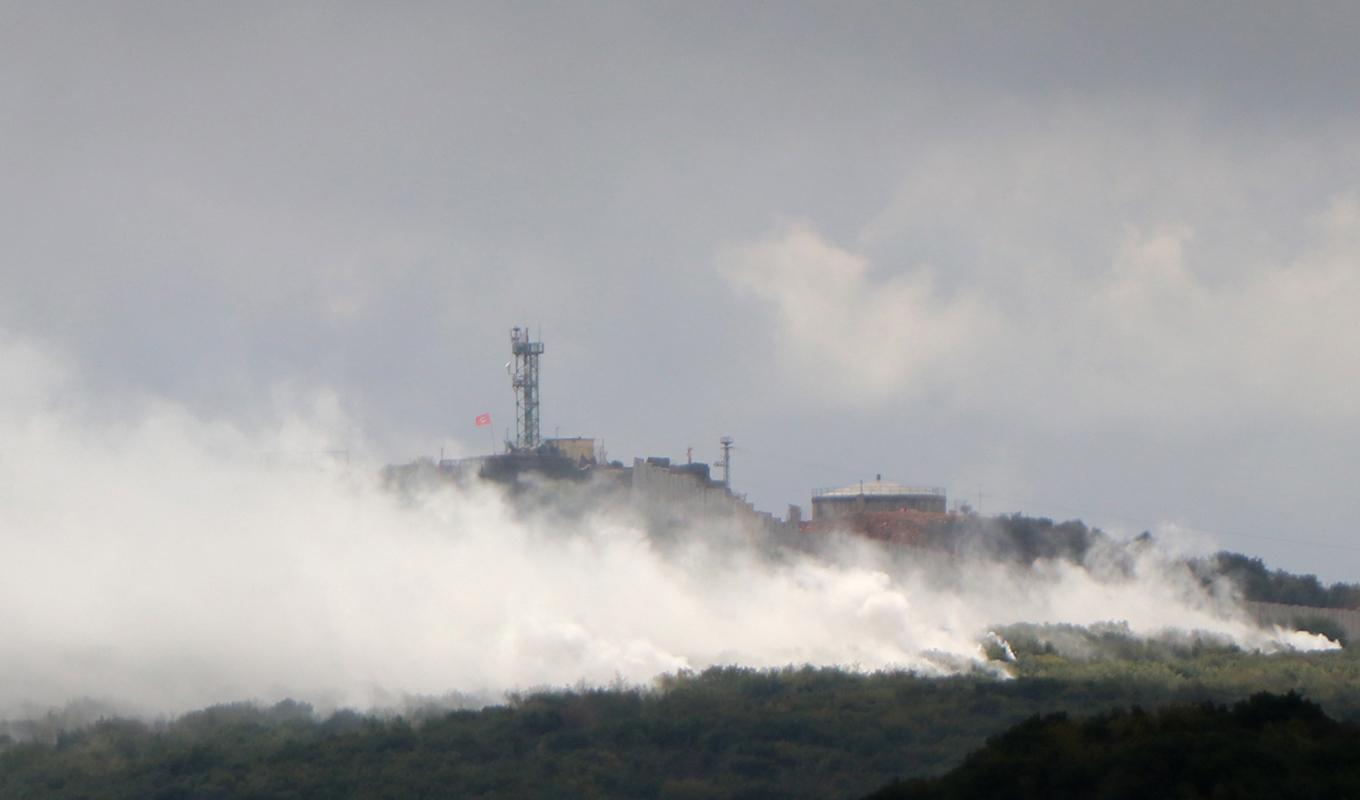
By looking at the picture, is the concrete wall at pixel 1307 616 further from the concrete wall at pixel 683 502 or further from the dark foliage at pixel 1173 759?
the dark foliage at pixel 1173 759

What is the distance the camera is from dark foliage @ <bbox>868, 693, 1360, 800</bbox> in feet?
155

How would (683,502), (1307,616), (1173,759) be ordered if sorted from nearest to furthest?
1. (1173,759)
2. (683,502)
3. (1307,616)

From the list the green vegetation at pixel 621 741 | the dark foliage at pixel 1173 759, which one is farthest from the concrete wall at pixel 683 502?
the dark foliage at pixel 1173 759

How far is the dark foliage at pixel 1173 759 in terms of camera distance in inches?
1860

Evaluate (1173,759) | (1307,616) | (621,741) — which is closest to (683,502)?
(1307,616)

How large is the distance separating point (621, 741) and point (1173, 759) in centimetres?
5879

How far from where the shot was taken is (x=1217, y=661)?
510 feet

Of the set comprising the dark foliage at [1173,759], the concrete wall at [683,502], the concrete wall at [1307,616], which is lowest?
the dark foliage at [1173,759]

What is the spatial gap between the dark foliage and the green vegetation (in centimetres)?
3564

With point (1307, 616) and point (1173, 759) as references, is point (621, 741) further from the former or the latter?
point (1307, 616)

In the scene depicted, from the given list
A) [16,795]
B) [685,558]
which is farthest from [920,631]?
[16,795]

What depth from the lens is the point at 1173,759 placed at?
4894cm

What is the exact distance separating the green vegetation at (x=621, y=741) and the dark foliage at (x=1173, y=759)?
35.6m

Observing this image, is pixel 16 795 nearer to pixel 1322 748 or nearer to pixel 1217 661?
pixel 1322 748
